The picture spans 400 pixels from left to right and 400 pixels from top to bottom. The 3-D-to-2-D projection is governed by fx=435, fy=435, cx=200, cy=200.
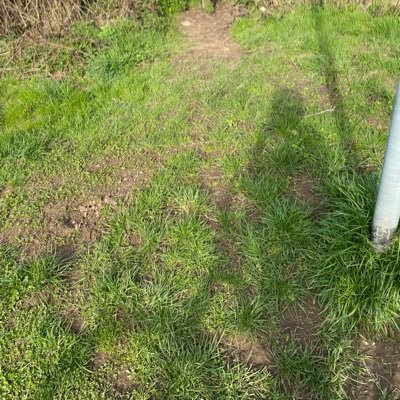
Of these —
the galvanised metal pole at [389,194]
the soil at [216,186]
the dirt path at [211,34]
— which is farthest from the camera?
the dirt path at [211,34]

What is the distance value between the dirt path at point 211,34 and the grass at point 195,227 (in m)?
0.33

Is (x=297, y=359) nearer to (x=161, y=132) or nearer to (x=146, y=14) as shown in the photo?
(x=161, y=132)

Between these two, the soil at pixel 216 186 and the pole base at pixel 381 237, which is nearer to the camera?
the pole base at pixel 381 237

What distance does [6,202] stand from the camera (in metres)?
3.41

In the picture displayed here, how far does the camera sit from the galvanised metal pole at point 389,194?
2213 mm

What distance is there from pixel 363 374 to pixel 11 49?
5009 millimetres

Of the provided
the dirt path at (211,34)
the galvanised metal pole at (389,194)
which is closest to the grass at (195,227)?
the galvanised metal pole at (389,194)

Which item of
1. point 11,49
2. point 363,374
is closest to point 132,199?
point 363,374

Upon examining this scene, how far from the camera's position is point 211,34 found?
5.92 meters

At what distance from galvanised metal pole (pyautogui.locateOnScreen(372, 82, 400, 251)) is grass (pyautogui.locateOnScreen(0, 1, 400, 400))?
0.12 metres

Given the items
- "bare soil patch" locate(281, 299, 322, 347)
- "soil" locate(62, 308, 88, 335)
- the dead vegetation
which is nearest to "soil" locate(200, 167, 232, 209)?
"bare soil patch" locate(281, 299, 322, 347)

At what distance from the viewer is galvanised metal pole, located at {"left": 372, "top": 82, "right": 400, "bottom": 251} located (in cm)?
221

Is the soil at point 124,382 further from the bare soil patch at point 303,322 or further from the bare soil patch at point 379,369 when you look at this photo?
the bare soil patch at point 379,369

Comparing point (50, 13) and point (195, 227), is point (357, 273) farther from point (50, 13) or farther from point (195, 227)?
point (50, 13)
